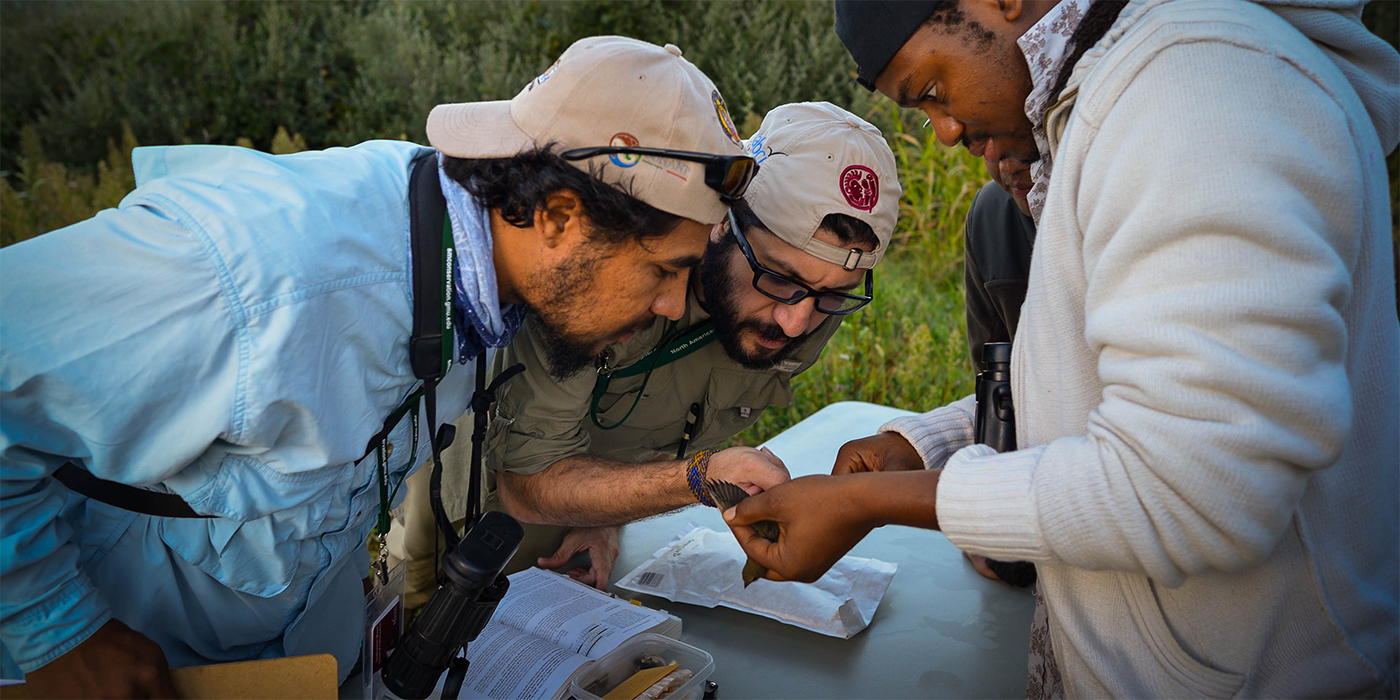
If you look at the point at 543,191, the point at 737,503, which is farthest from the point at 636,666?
the point at 543,191

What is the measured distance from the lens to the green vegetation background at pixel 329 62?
7.65 meters

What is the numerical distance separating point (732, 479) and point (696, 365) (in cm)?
74

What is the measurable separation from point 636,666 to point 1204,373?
1337mm

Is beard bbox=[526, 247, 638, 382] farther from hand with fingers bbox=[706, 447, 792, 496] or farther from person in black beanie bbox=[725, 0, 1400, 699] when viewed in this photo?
person in black beanie bbox=[725, 0, 1400, 699]

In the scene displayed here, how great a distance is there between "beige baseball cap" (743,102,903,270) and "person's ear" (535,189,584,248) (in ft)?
2.30

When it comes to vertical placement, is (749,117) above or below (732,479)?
below

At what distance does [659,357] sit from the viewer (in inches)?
98.6

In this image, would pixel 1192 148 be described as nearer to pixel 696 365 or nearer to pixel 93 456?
pixel 93 456

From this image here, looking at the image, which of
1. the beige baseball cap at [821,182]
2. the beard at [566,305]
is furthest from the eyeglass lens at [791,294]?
the beard at [566,305]

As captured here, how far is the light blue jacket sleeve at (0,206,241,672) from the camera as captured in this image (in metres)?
1.21

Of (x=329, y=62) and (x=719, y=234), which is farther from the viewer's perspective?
(x=329, y=62)

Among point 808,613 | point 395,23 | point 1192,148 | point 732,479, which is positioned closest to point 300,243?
point 732,479

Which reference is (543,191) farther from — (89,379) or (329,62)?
(329,62)

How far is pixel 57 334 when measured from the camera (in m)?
1.21
